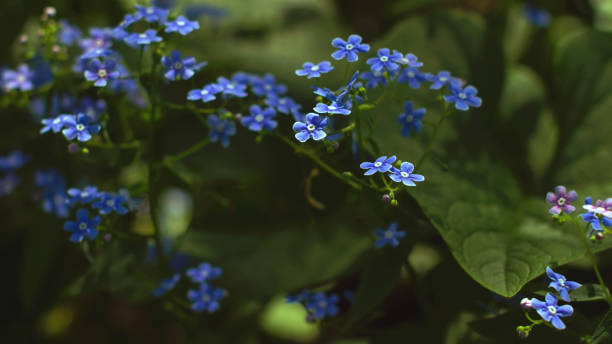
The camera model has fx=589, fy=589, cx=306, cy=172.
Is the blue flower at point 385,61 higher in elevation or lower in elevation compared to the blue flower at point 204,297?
higher

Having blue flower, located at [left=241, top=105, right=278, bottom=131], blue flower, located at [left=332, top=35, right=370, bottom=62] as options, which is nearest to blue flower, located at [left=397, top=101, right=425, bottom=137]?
blue flower, located at [left=332, top=35, right=370, bottom=62]

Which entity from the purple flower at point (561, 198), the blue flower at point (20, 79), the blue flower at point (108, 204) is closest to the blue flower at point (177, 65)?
the blue flower at point (108, 204)

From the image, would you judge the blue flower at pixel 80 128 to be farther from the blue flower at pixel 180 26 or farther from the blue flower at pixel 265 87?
the blue flower at pixel 265 87

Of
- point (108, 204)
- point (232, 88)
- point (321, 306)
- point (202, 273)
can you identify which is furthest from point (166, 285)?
point (232, 88)

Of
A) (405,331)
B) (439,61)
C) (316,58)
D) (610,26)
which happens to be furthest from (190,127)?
(610,26)

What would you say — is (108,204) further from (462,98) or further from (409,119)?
(462,98)

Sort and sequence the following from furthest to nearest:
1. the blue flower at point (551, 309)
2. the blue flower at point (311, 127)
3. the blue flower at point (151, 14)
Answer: the blue flower at point (151, 14) < the blue flower at point (311, 127) < the blue flower at point (551, 309)

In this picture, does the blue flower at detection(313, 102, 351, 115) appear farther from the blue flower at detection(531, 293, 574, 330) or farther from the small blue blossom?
the blue flower at detection(531, 293, 574, 330)
